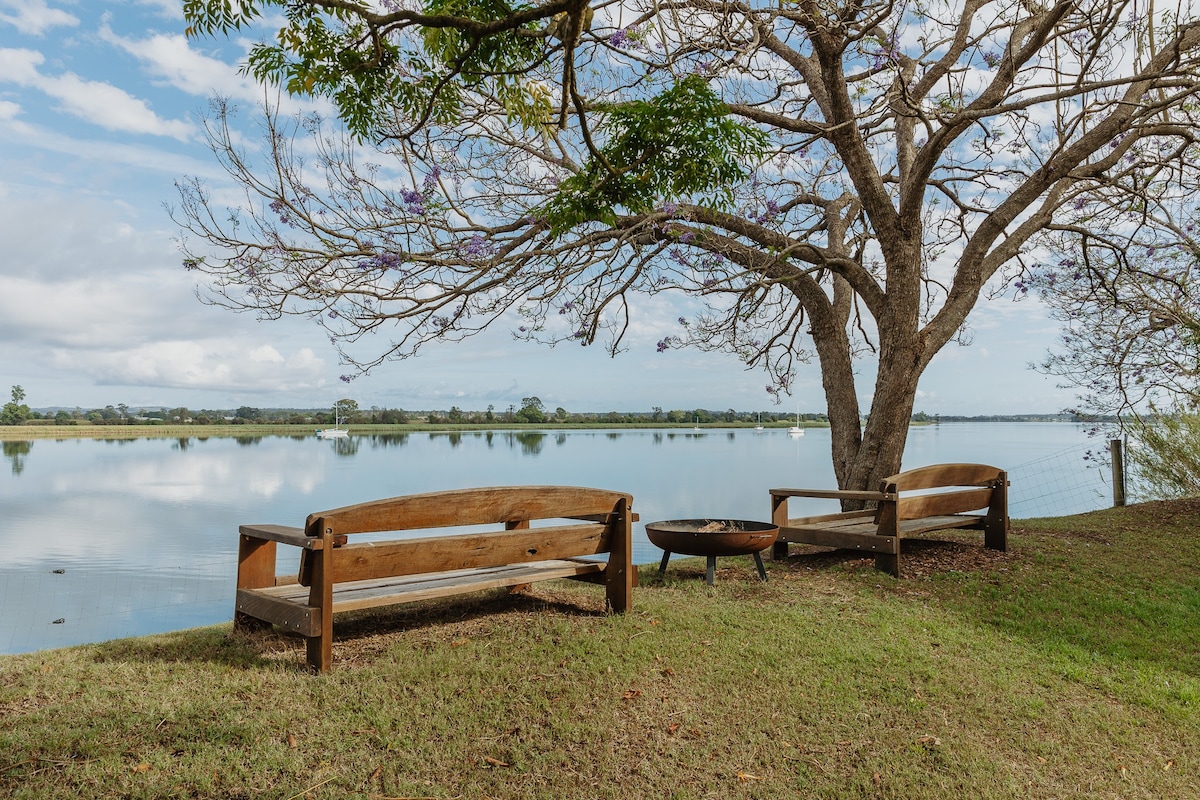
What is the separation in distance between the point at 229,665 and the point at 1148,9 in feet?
29.9

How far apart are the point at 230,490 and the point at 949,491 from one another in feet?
76.1

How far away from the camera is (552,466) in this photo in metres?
31.2

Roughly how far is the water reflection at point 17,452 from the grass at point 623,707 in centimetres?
3609

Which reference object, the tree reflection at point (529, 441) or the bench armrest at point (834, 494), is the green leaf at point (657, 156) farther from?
the tree reflection at point (529, 441)

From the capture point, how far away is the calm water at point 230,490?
10289 mm

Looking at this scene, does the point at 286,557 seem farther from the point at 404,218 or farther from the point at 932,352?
the point at 932,352

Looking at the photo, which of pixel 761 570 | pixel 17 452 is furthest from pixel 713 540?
pixel 17 452

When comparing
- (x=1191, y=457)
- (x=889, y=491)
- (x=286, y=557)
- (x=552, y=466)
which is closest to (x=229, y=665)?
(x=889, y=491)

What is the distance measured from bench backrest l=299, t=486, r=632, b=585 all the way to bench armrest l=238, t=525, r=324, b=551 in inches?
2.1

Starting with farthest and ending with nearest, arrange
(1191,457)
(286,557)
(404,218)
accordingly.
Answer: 1. (286,557)
2. (1191,457)
3. (404,218)

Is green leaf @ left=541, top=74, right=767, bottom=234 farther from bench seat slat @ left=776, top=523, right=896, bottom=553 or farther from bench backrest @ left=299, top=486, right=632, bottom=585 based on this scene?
bench seat slat @ left=776, top=523, right=896, bottom=553

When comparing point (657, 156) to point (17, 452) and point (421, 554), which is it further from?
point (17, 452)

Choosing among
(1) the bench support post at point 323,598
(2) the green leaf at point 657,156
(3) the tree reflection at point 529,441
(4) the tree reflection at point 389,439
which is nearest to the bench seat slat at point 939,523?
(2) the green leaf at point 657,156

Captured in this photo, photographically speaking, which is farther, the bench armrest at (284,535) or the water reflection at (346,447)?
the water reflection at (346,447)
